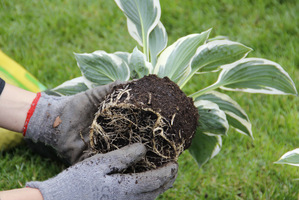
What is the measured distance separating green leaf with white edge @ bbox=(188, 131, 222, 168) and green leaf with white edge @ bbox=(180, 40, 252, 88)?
36 centimetres

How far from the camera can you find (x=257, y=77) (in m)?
1.63

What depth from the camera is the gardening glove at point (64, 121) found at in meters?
1.70

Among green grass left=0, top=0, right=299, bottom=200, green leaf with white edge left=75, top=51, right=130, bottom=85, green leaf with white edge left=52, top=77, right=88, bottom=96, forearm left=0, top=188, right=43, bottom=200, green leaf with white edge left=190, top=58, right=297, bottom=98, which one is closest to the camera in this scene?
forearm left=0, top=188, right=43, bottom=200

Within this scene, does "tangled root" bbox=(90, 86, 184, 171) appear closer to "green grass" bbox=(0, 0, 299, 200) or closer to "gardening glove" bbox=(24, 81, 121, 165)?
"gardening glove" bbox=(24, 81, 121, 165)

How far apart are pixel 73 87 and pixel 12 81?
491 millimetres

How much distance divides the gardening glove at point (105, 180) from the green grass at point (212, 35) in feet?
1.77

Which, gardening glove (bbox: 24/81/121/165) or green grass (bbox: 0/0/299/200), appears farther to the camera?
green grass (bbox: 0/0/299/200)

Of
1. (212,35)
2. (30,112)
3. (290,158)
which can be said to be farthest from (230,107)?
(212,35)

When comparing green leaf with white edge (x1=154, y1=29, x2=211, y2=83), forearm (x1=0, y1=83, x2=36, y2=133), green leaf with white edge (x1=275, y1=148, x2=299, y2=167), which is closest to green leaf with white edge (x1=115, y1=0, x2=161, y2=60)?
green leaf with white edge (x1=154, y1=29, x2=211, y2=83)

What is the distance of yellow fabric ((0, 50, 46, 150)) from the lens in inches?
79.4

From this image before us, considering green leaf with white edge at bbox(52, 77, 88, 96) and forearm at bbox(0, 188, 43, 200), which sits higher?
green leaf with white edge at bbox(52, 77, 88, 96)

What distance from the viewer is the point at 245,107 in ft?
7.86

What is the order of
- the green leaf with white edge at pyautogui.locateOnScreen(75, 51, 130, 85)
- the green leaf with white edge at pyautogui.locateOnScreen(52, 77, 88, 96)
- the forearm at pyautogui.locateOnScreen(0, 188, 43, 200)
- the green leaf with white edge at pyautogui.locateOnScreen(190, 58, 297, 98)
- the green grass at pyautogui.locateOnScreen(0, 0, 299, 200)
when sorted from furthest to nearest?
the green grass at pyautogui.locateOnScreen(0, 0, 299, 200) → the green leaf with white edge at pyautogui.locateOnScreen(52, 77, 88, 96) → the green leaf with white edge at pyautogui.locateOnScreen(75, 51, 130, 85) → the green leaf with white edge at pyautogui.locateOnScreen(190, 58, 297, 98) → the forearm at pyautogui.locateOnScreen(0, 188, 43, 200)

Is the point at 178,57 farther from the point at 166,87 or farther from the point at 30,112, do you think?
the point at 30,112
